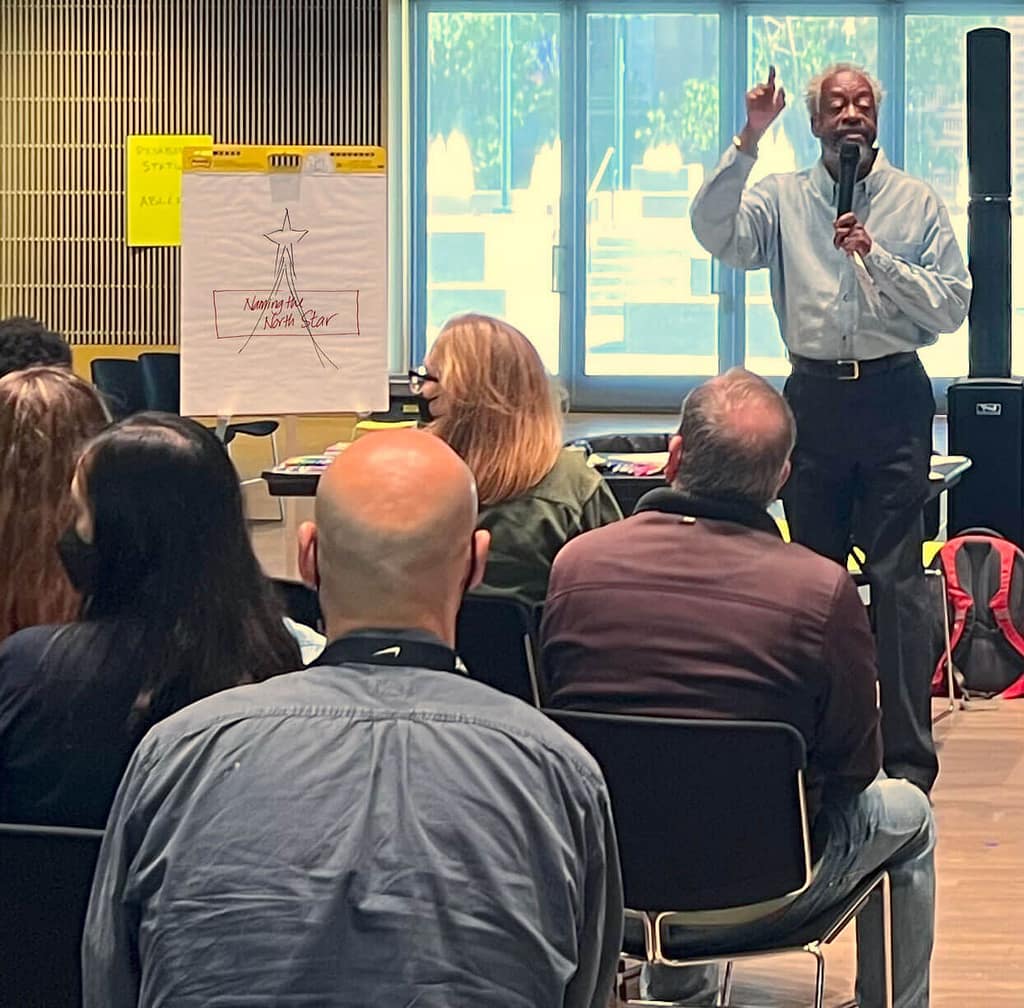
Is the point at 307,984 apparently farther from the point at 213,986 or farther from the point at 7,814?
the point at 7,814

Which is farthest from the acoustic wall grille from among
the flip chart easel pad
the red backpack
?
the red backpack

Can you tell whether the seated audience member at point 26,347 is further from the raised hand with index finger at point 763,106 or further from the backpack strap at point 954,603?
the backpack strap at point 954,603

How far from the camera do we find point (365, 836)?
149cm

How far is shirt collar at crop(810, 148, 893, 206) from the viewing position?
14.7 feet

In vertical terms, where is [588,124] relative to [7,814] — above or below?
above

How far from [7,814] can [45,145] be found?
386 inches

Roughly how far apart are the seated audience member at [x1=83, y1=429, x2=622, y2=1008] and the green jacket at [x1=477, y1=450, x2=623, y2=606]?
5.42 ft

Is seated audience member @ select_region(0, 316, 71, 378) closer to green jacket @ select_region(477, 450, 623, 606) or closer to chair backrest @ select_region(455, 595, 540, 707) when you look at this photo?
green jacket @ select_region(477, 450, 623, 606)

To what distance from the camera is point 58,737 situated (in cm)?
212

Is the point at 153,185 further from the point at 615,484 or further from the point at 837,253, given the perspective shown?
the point at 837,253

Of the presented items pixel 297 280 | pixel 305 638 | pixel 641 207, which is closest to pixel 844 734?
pixel 305 638

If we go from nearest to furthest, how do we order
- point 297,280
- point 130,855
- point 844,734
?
point 130,855 < point 844,734 < point 297,280

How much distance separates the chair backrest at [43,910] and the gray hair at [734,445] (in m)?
1.23

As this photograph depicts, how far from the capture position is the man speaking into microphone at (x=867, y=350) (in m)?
4.36
